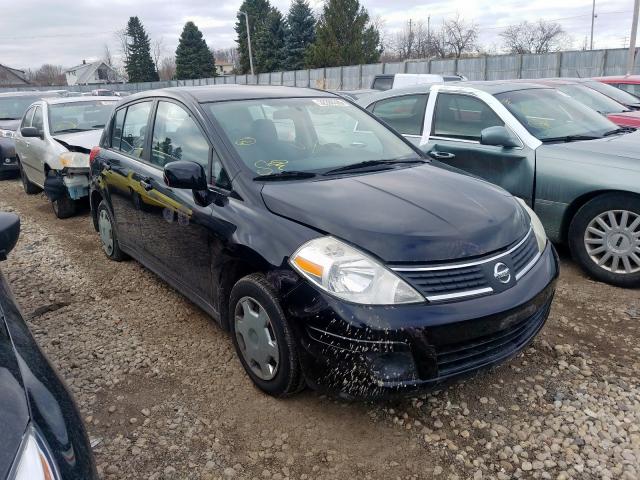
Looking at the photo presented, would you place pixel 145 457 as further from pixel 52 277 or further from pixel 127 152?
pixel 52 277

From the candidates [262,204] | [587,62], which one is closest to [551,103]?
[262,204]

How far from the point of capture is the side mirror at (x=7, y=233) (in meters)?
2.17

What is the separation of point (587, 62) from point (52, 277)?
23.4 m

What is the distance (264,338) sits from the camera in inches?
108

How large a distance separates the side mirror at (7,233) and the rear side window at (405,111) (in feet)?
13.7

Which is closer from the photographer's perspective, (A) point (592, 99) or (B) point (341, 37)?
(A) point (592, 99)

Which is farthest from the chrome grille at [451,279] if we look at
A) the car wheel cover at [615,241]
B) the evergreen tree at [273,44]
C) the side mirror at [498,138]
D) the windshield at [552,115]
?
the evergreen tree at [273,44]

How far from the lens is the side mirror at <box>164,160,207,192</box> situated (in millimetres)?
3043

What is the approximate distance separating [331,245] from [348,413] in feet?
3.13

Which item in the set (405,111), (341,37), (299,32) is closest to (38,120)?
(405,111)

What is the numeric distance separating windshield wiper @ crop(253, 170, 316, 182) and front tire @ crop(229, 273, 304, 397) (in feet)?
1.96

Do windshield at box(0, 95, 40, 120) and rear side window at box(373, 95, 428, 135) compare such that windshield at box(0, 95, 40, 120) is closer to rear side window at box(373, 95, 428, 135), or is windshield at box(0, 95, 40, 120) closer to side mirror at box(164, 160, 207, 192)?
rear side window at box(373, 95, 428, 135)

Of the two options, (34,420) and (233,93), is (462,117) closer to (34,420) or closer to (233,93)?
(233,93)

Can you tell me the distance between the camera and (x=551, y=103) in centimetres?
536
